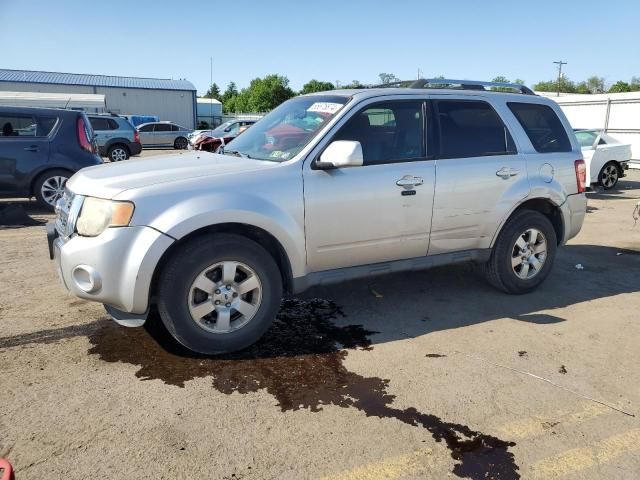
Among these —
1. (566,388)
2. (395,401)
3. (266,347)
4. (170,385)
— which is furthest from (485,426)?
(170,385)

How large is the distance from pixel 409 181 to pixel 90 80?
1983 inches

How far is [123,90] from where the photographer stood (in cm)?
4562

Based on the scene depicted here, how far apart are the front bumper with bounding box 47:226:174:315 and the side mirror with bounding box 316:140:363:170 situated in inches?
49.2

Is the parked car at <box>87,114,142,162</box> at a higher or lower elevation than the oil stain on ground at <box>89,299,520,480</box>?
higher

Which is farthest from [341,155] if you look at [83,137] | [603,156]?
[603,156]

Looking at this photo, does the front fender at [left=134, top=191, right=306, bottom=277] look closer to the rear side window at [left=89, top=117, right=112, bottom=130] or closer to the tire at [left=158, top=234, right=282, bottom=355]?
the tire at [left=158, top=234, right=282, bottom=355]

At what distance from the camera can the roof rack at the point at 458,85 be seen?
187 inches

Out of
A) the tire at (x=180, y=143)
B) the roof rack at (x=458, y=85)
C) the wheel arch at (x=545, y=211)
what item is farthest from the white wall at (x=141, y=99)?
the wheel arch at (x=545, y=211)

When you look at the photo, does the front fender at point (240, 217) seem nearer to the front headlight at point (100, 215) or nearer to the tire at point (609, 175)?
the front headlight at point (100, 215)

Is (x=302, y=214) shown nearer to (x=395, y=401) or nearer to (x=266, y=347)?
(x=266, y=347)

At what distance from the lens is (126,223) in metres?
3.29

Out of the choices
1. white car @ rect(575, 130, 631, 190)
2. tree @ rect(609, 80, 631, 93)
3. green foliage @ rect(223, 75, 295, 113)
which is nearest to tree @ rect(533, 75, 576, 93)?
tree @ rect(609, 80, 631, 93)

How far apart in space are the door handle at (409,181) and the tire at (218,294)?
1.24 m

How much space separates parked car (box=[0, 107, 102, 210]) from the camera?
846 centimetres
